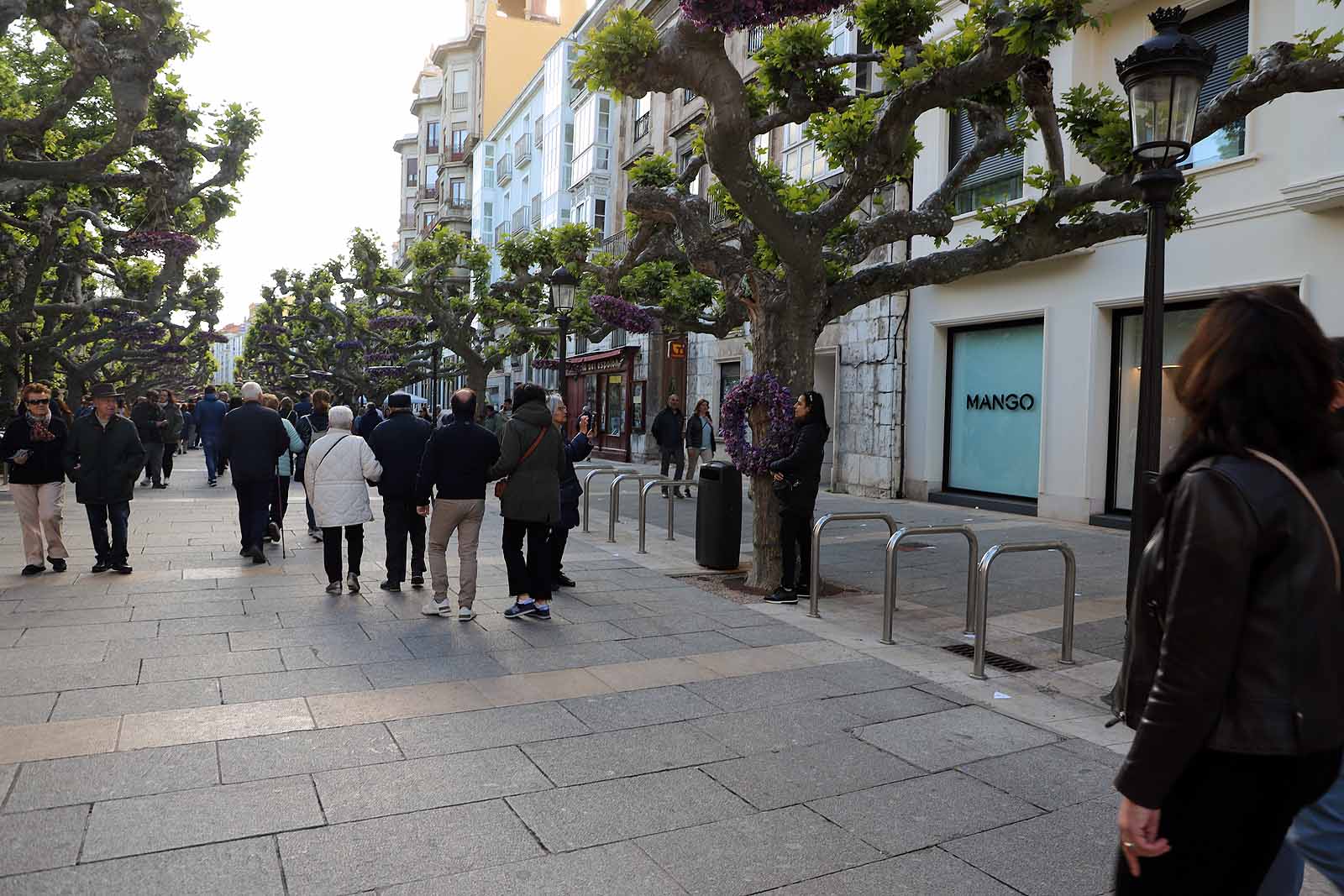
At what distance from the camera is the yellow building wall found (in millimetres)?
59531

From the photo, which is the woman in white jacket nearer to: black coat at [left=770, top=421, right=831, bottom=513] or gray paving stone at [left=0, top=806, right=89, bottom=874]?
black coat at [left=770, top=421, right=831, bottom=513]

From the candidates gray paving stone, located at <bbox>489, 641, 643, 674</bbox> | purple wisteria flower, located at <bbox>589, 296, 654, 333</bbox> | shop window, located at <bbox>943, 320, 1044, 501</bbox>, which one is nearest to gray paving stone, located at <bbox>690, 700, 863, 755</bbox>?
gray paving stone, located at <bbox>489, 641, 643, 674</bbox>

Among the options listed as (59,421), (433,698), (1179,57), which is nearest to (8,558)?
(59,421)

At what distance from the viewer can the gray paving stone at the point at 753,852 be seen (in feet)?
10.9

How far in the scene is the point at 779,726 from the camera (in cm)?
500

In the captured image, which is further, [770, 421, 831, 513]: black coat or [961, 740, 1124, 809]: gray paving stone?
[770, 421, 831, 513]: black coat

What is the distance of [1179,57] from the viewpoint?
516 centimetres

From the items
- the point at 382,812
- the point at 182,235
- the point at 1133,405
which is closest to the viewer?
the point at 382,812

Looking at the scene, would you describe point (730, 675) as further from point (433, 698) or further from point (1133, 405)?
point (1133, 405)

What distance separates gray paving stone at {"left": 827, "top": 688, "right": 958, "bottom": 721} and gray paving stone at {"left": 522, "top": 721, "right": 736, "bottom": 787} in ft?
3.28

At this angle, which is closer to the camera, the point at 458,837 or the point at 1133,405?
the point at 458,837

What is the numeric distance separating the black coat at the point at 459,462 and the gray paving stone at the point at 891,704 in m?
3.42

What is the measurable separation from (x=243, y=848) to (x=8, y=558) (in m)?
8.12

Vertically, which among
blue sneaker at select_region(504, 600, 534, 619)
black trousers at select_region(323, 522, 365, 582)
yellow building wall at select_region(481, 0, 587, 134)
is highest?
yellow building wall at select_region(481, 0, 587, 134)
